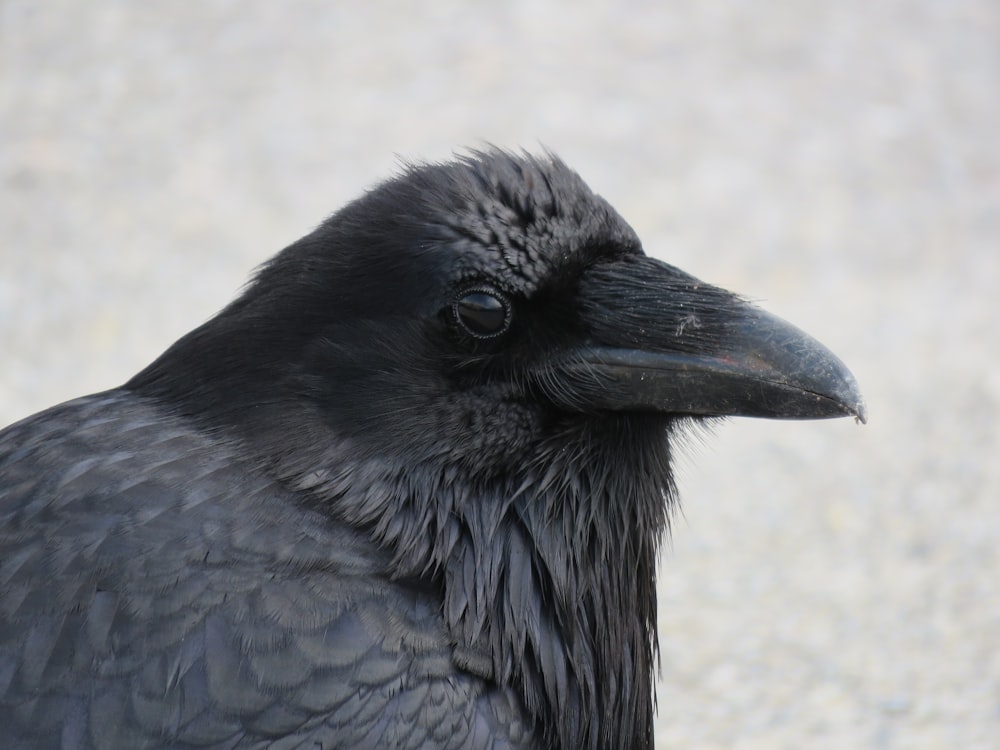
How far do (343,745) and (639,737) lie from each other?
3.06 feet

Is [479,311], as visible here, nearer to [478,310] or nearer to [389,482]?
[478,310]

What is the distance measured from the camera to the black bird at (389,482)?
249cm

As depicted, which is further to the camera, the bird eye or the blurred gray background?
the blurred gray background

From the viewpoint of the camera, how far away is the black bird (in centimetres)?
249

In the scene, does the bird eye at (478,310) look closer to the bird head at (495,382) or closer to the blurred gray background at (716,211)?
the bird head at (495,382)

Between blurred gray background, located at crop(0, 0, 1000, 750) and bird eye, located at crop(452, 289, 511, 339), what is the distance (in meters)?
2.49

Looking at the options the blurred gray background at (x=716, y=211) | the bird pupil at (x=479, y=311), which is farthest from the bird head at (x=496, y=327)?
the blurred gray background at (x=716, y=211)

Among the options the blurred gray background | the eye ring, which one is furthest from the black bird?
the blurred gray background

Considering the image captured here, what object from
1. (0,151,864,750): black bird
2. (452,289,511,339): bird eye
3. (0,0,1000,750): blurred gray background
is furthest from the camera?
(0,0,1000,750): blurred gray background

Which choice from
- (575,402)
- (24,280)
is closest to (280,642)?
(575,402)

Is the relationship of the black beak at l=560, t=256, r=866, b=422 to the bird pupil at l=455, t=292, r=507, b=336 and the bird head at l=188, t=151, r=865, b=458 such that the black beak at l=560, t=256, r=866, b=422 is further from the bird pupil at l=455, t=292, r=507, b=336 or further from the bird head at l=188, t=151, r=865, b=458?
the bird pupil at l=455, t=292, r=507, b=336

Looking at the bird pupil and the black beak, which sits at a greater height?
the bird pupil

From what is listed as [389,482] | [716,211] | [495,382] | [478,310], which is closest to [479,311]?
[478,310]

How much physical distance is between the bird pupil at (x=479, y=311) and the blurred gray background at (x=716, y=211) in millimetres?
2490
